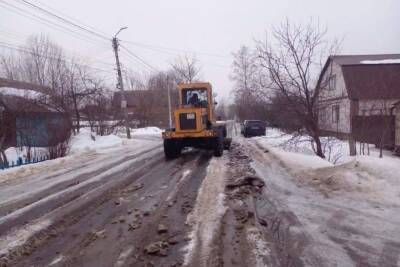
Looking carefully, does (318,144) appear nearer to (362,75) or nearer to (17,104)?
(17,104)

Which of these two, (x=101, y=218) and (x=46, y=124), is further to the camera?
(x=46, y=124)

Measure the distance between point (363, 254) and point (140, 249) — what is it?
288cm

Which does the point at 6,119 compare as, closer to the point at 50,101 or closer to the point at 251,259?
the point at 50,101

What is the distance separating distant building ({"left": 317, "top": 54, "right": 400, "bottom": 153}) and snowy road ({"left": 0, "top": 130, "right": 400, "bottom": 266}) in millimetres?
5659

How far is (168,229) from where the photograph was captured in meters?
5.98

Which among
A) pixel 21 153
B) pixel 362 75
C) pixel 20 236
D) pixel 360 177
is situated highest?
pixel 362 75

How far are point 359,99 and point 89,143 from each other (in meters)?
18.0

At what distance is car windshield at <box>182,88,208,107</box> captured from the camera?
17.2 metres

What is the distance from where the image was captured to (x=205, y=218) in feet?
21.3

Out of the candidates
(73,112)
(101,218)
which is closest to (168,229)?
(101,218)

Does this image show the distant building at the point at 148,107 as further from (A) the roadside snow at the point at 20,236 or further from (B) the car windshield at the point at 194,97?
(A) the roadside snow at the point at 20,236

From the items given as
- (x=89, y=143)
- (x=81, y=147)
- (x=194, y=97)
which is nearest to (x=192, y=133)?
(x=194, y=97)

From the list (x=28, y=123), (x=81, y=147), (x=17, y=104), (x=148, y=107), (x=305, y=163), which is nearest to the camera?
(x=305, y=163)

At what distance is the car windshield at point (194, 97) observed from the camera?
17.2 meters
